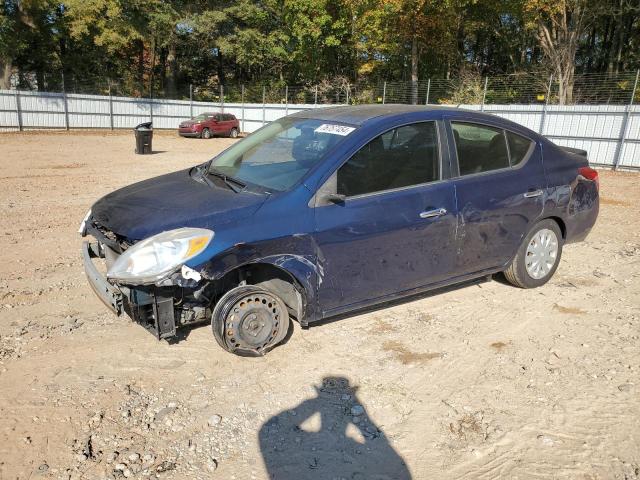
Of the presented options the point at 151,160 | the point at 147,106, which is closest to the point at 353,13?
the point at 147,106

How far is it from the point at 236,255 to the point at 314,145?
1.18m

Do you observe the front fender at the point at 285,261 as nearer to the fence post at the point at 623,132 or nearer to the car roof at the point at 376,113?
the car roof at the point at 376,113

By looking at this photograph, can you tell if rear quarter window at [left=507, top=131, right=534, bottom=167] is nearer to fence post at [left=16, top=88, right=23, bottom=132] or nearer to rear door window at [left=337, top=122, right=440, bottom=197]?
rear door window at [left=337, top=122, right=440, bottom=197]

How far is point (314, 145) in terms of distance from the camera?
13.0ft

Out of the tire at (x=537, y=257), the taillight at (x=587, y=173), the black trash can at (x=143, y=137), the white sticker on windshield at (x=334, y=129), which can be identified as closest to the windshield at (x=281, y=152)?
the white sticker on windshield at (x=334, y=129)

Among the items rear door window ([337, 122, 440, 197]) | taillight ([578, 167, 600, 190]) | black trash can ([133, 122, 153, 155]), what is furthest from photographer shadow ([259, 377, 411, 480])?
black trash can ([133, 122, 153, 155])

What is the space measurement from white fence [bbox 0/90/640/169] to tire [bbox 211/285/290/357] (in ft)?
53.1

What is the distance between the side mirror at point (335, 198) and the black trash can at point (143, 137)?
15092 mm

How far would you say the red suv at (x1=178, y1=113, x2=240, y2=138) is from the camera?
27969mm

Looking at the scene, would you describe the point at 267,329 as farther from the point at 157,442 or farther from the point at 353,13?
the point at 353,13

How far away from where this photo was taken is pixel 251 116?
32562mm

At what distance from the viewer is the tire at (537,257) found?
Answer: 488 cm

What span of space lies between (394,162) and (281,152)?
928 millimetres

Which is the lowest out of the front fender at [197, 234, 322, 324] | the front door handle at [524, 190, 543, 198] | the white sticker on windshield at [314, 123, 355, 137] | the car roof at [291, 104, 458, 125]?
the front fender at [197, 234, 322, 324]
